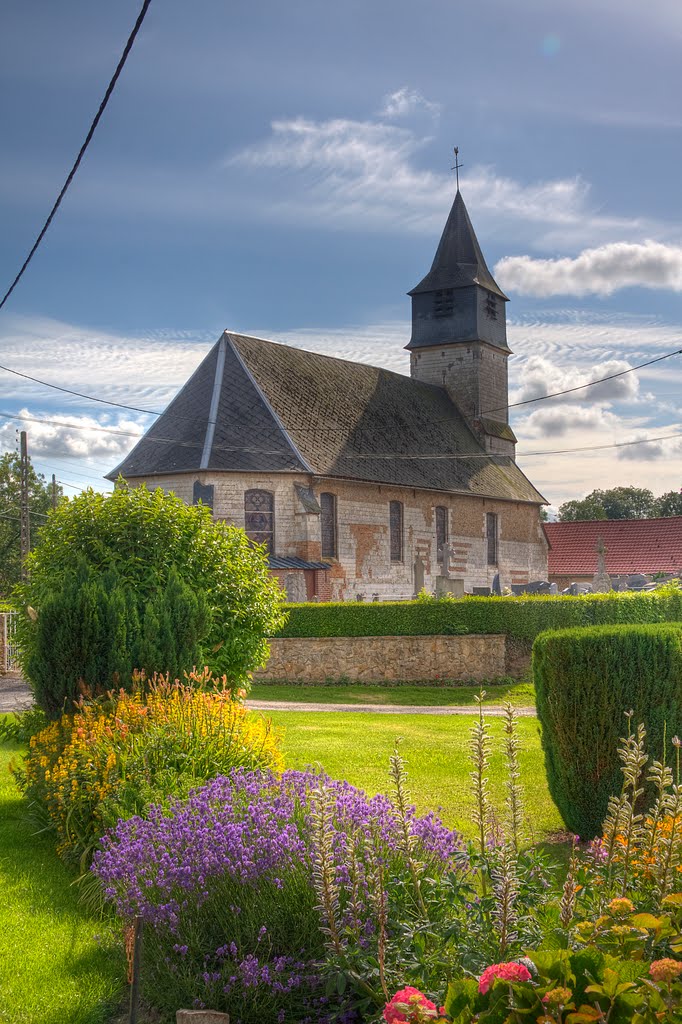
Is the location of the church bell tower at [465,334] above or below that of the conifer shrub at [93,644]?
above

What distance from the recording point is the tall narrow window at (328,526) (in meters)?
32.2

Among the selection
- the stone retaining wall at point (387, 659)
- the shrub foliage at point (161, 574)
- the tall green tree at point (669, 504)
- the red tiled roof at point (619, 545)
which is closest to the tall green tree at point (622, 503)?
the tall green tree at point (669, 504)

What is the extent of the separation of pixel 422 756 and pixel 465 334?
34556 millimetres

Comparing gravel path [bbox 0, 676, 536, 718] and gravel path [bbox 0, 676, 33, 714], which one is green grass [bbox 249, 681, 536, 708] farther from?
gravel path [bbox 0, 676, 33, 714]

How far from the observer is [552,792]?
283 inches

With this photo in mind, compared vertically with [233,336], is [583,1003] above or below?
below

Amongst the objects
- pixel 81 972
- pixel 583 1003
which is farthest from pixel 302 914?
pixel 583 1003

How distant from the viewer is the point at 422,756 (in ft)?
34.4

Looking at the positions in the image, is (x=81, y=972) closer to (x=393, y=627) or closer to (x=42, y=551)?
(x=42, y=551)

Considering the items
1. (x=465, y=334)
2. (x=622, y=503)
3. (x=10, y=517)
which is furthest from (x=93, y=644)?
(x=622, y=503)

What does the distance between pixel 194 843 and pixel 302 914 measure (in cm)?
82

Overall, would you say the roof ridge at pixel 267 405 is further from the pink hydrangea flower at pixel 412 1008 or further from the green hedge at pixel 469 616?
the pink hydrangea flower at pixel 412 1008

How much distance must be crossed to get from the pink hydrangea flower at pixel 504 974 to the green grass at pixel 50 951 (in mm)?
2546

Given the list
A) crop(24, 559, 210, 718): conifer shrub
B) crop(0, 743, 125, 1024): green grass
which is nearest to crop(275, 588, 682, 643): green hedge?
crop(24, 559, 210, 718): conifer shrub
